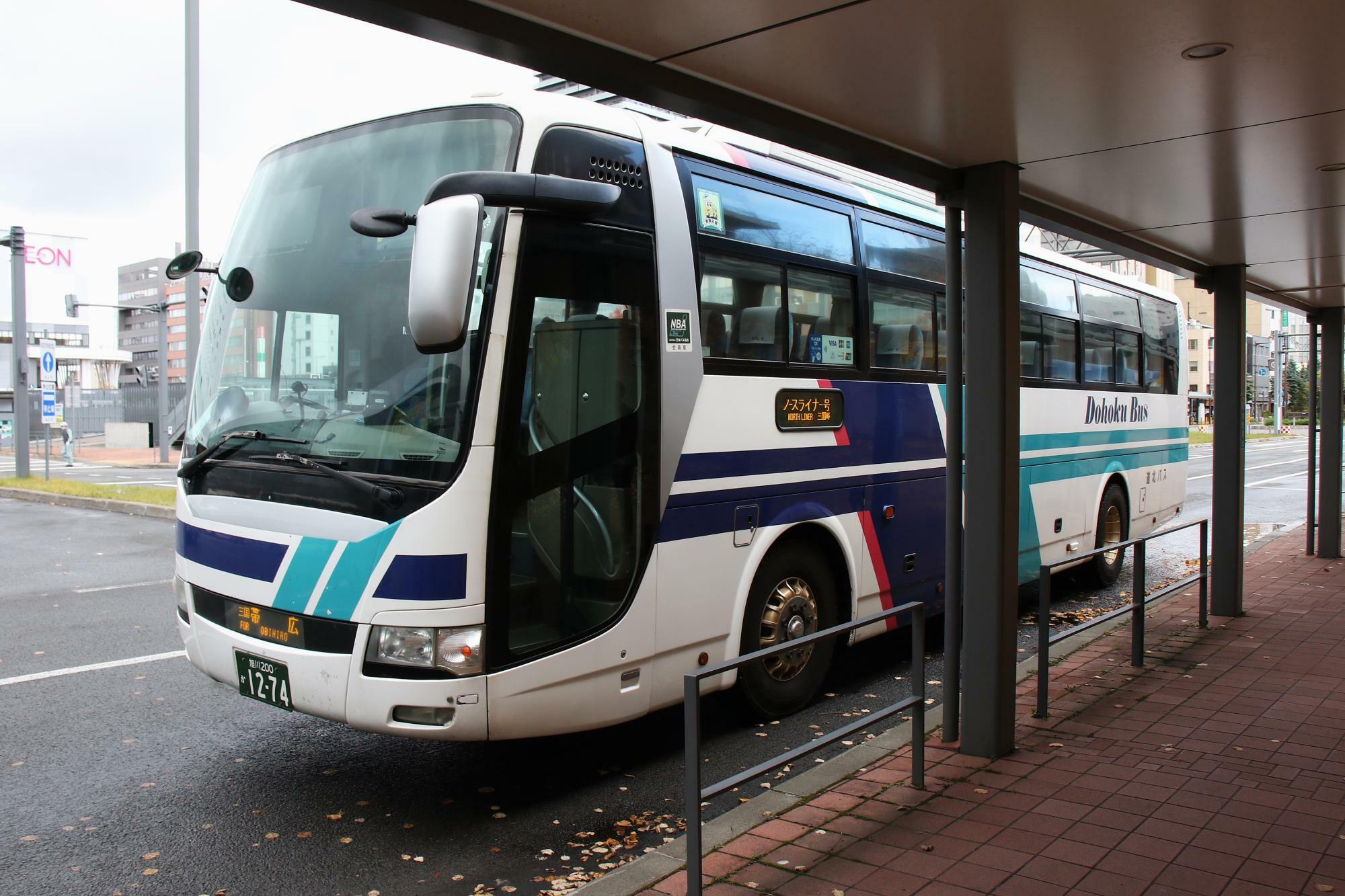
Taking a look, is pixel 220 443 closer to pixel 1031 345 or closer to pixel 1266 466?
pixel 1031 345

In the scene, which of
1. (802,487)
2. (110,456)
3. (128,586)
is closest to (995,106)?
(802,487)

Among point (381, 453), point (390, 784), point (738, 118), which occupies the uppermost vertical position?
point (738, 118)

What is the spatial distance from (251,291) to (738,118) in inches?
103

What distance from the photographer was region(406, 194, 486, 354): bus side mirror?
12.9 ft

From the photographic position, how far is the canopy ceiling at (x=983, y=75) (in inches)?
133

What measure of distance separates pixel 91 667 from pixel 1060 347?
816 centimetres

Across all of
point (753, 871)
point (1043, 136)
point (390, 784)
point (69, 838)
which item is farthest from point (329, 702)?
point (1043, 136)

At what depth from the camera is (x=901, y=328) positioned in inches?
283

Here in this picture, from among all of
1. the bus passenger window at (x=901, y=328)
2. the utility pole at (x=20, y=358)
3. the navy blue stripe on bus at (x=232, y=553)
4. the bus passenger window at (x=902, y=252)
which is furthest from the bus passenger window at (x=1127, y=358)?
the utility pole at (x=20, y=358)

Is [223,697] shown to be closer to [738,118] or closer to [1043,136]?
[738,118]

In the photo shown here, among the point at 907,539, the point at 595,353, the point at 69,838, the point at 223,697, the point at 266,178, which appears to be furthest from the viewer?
the point at 907,539

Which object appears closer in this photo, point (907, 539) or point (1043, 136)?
point (1043, 136)

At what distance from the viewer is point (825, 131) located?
4.50m

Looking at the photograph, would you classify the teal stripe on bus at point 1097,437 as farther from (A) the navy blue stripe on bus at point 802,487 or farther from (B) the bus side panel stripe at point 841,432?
(B) the bus side panel stripe at point 841,432
